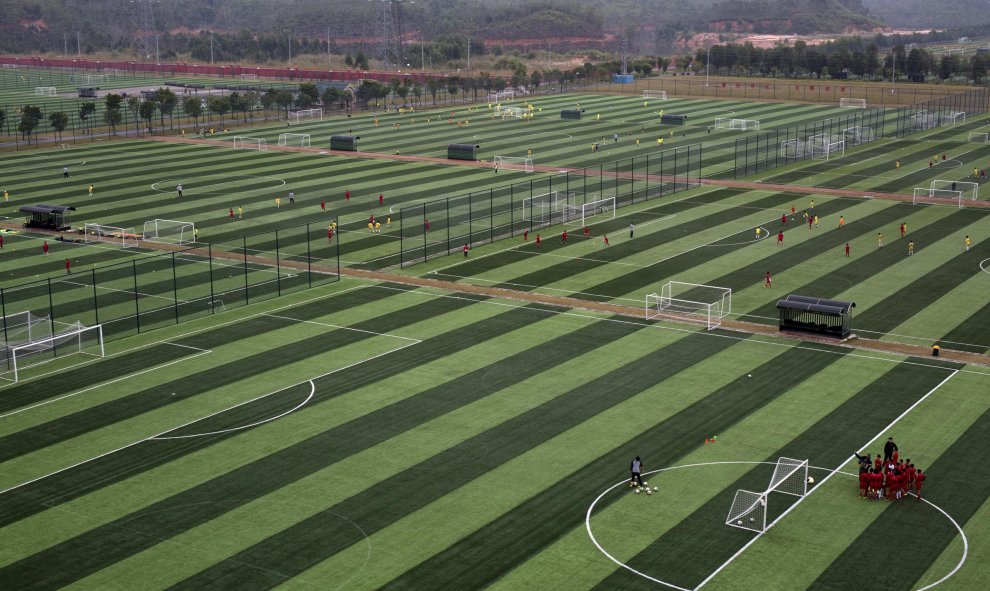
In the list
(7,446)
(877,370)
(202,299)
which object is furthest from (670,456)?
(202,299)

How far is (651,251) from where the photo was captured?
256 feet

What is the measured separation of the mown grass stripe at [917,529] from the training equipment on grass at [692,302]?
1859 cm

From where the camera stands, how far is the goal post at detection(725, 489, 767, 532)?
36.8 metres

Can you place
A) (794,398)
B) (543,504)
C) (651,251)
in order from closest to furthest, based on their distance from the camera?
(543,504)
(794,398)
(651,251)

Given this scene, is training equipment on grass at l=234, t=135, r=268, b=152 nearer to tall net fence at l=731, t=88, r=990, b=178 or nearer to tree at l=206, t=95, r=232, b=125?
tree at l=206, t=95, r=232, b=125

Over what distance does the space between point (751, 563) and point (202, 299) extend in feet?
133

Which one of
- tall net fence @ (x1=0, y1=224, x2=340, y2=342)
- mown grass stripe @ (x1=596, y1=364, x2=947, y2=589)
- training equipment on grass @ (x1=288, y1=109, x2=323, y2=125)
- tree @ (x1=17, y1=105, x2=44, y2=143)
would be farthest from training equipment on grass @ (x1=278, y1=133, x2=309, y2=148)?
mown grass stripe @ (x1=596, y1=364, x2=947, y2=589)

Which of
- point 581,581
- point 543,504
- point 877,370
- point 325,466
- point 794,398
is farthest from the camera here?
point 877,370

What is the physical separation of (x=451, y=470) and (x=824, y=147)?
93.7m

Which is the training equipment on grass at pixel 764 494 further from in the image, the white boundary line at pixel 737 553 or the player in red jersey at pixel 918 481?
the player in red jersey at pixel 918 481

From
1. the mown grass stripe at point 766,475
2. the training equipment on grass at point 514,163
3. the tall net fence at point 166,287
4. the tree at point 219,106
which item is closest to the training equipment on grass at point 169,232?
the tall net fence at point 166,287

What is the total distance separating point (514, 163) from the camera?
119m

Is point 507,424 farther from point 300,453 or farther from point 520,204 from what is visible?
point 520,204

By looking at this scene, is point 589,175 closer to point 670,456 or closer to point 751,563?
point 670,456
